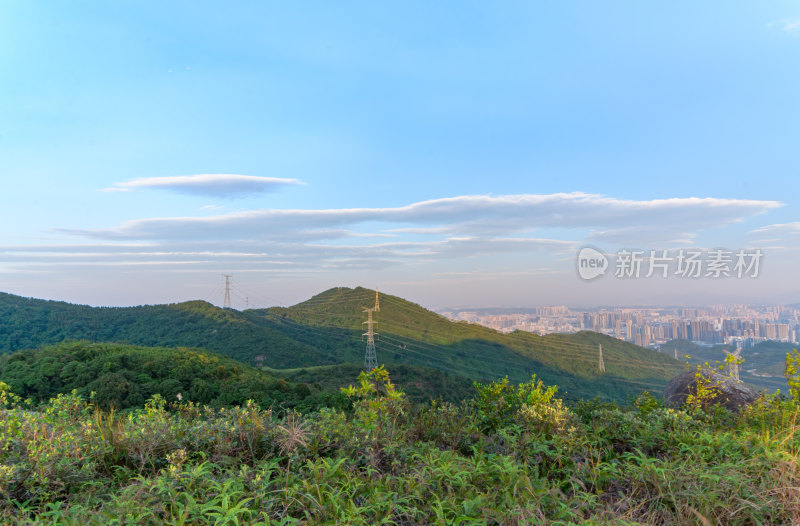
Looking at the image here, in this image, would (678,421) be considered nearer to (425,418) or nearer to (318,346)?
(425,418)

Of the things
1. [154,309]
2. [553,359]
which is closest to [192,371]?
[154,309]

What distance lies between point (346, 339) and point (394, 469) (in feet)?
205

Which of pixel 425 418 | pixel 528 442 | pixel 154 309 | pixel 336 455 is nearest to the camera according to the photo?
pixel 336 455

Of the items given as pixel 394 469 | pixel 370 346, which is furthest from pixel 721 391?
pixel 370 346

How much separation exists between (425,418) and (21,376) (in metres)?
26.2

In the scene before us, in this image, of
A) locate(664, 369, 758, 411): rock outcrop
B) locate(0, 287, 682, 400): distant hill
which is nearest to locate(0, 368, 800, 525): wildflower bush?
locate(664, 369, 758, 411): rock outcrop

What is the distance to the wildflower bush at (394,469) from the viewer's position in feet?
8.87

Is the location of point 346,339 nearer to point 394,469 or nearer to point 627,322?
point 627,322

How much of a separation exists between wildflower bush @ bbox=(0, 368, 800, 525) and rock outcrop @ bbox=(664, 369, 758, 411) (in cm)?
107

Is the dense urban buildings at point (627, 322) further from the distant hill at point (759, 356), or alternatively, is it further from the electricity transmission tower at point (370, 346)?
the electricity transmission tower at point (370, 346)

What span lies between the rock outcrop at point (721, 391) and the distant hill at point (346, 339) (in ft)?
131

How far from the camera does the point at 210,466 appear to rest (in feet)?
10.6

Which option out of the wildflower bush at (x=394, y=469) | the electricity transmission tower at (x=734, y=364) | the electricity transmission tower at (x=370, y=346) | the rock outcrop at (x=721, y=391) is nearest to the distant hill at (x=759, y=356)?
the electricity transmission tower at (x=370, y=346)

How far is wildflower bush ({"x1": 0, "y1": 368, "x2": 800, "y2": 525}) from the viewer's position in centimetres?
271
